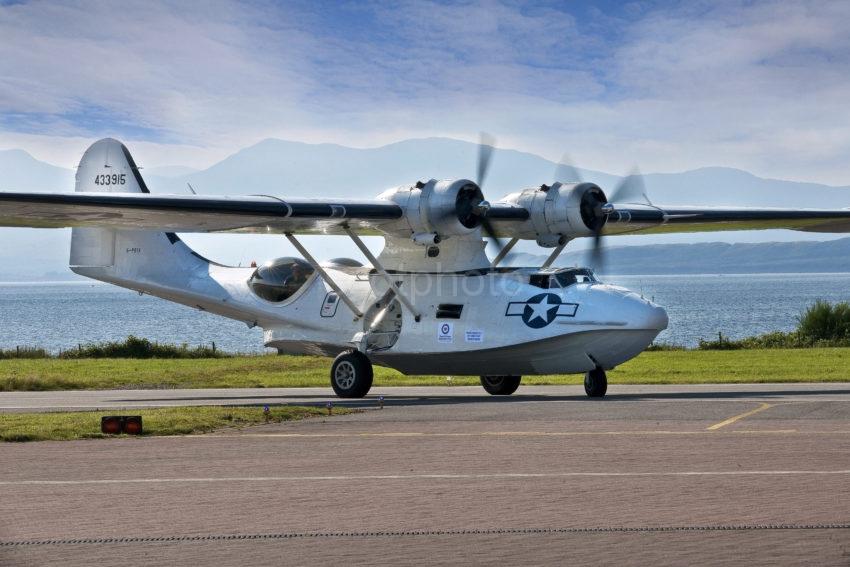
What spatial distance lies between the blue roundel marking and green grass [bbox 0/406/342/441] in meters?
4.77

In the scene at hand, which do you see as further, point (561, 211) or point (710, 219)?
point (710, 219)

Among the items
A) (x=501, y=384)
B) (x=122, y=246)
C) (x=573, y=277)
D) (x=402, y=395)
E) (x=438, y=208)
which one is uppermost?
(x=438, y=208)

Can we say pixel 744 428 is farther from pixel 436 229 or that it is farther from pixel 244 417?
pixel 436 229

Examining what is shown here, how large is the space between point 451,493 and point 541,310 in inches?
498

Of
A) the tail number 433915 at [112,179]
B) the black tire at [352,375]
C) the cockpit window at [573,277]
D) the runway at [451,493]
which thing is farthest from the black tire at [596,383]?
the tail number 433915 at [112,179]

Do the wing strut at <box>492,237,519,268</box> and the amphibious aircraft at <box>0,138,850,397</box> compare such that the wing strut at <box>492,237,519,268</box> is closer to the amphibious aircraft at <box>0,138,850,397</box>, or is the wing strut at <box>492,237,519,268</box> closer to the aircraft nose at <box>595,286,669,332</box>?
the amphibious aircraft at <box>0,138,850,397</box>

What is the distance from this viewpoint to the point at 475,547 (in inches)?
325

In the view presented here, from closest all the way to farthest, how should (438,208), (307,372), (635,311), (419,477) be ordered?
(419,477) < (635,311) < (438,208) < (307,372)

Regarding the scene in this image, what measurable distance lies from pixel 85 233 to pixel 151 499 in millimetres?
20092

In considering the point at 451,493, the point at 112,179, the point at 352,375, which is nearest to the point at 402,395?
the point at 352,375

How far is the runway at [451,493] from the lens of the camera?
26.8 feet

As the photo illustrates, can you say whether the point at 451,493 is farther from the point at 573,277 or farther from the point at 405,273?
the point at 405,273

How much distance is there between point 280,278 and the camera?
27.2 metres

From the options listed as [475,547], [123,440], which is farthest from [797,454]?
[123,440]
